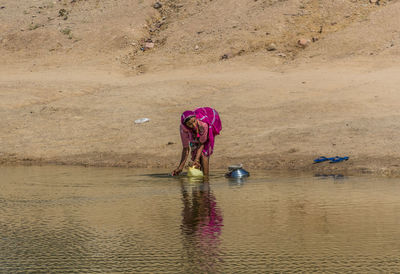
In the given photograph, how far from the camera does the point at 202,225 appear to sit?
320 inches

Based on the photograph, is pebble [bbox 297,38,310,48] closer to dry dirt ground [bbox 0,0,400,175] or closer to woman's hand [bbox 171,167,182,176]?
dry dirt ground [bbox 0,0,400,175]

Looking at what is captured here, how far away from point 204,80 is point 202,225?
2093cm

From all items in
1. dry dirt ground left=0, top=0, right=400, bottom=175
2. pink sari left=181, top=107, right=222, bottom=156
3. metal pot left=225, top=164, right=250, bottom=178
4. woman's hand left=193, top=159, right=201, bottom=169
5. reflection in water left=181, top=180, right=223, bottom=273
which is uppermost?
dry dirt ground left=0, top=0, right=400, bottom=175

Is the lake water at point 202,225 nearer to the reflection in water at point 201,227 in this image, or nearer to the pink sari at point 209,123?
the reflection in water at point 201,227

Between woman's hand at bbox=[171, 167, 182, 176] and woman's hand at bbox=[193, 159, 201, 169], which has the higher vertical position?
woman's hand at bbox=[193, 159, 201, 169]

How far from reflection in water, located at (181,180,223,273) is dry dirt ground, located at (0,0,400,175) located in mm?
3897

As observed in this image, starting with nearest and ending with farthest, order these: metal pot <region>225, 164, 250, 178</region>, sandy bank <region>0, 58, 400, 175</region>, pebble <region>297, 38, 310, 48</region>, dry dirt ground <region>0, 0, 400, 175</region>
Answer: metal pot <region>225, 164, 250, 178</region> → sandy bank <region>0, 58, 400, 175</region> → dry dirt ground <region>0, 0, 400, 175</region> → pebble <region>297, 38, 310, 48</region>

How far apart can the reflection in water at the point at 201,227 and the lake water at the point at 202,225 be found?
0.03 ft

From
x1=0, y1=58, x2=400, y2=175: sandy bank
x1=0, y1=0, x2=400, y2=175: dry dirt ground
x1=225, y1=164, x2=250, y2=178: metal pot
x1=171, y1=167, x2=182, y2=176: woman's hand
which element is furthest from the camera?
x1=0, y1=0, x2=400, y2=175: dry dirt ground

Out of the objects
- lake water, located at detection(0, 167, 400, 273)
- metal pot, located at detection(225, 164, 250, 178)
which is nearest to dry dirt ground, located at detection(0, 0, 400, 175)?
metal pot, located at detection(225, 164, 250, 178)

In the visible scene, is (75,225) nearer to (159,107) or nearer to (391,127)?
(391,127)

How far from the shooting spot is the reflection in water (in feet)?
20.9

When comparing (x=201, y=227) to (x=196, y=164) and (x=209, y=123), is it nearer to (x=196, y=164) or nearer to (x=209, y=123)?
(x=196, y=164)

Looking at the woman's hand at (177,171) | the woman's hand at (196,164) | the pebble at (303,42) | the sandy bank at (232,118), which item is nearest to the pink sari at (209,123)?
the woman's hand at (196,164)
